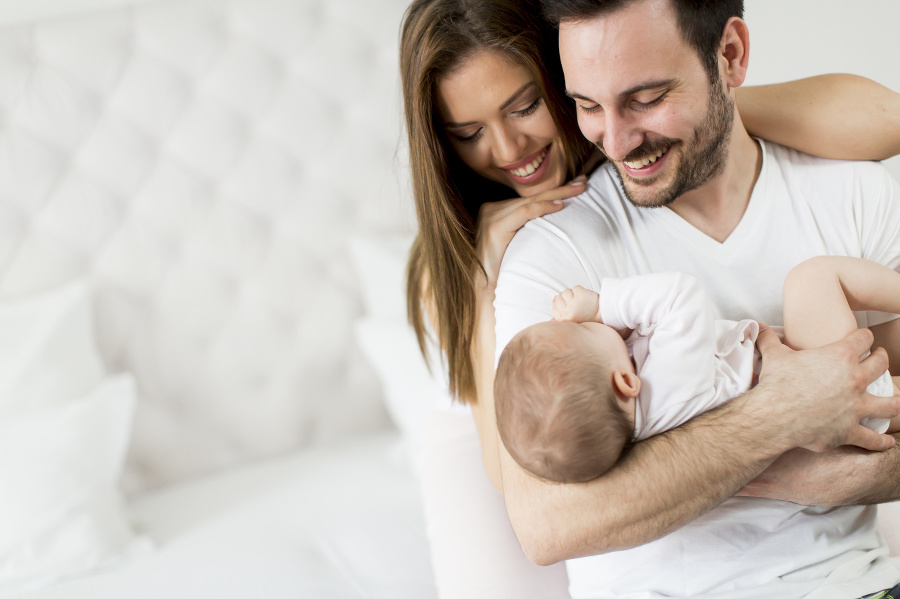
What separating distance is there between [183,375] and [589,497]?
1.71 m

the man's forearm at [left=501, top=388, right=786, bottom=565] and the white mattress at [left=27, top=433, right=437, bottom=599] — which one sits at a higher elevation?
the man's forearm at [left=501, top=388, right=786, bottom=565]

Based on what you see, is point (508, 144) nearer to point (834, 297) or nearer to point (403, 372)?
point (834, 297)

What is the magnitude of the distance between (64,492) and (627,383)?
1635mm

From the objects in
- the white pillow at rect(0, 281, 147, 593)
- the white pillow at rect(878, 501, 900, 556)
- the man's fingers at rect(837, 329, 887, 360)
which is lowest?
the white pillow at rect(0, 281, 147, 593)

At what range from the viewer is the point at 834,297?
1.36 meters

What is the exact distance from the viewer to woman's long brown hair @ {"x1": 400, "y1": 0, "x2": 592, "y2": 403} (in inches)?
59.9

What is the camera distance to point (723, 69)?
144 cm

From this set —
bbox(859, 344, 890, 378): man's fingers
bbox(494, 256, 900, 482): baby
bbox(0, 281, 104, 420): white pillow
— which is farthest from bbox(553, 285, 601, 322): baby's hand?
bbox(0, 281, 104, 420): white pillow

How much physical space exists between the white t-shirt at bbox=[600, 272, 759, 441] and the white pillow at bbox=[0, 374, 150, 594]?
5.21 ft

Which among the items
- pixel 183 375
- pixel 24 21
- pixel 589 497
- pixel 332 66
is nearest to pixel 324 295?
pixel 183 375

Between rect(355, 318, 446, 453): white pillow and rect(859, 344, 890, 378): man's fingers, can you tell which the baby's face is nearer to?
rect(859, 344, 890, 378): man's fingers

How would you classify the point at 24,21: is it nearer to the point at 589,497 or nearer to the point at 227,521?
the point at 227,521

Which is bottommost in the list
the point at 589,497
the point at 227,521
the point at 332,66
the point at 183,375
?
the point at 227,521

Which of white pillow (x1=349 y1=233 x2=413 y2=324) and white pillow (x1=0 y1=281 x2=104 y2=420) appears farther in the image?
white pillow (x1=349 y1=233 x2=413 y2=324)
